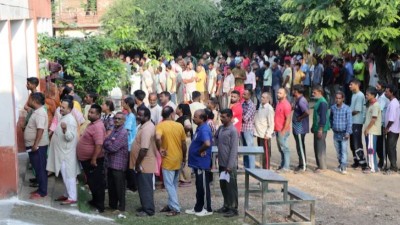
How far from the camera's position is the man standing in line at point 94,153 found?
962 cm

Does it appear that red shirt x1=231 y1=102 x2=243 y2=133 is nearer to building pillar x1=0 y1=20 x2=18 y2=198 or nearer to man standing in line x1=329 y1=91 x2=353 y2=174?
man standing in line x1=329 y1=91 x2=353 y2=174

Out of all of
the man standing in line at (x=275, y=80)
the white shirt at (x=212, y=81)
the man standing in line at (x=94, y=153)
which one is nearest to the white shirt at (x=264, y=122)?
the man standing in line at (x=94, y=153)

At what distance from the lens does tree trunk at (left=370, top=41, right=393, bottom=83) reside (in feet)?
67.4

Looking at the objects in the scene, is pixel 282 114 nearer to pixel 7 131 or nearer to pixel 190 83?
pixel 7 131

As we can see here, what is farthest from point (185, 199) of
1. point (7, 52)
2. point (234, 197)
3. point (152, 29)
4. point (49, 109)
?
point (152, 29)

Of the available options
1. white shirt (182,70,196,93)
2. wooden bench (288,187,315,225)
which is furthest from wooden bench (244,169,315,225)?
white shirt (182,70,196,93)

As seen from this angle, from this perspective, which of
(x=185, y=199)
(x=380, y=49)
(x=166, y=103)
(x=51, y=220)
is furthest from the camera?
(x=380, y=49)

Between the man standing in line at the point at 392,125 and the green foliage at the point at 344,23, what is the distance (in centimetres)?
633

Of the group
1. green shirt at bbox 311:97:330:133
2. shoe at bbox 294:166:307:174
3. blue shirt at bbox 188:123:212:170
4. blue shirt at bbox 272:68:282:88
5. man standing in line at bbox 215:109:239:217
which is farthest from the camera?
blue shirt at bbox 272:68:282:88

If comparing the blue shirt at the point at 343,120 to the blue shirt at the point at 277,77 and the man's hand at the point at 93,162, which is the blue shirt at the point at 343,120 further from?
the blue shirt at the point at 277,77

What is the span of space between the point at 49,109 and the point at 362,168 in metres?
5.80

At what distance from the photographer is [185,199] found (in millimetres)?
11062

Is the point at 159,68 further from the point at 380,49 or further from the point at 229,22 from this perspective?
the point at 229,22

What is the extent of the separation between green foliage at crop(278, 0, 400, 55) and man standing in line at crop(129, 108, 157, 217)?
413 inches
